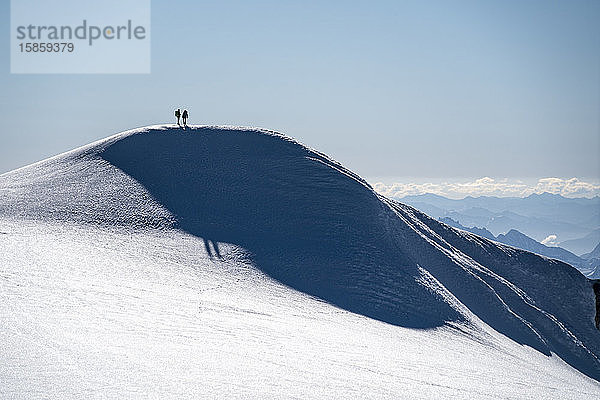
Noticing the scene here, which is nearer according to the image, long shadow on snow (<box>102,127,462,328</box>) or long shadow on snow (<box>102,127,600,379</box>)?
long shadow on snow (<box>102,127,462,328</box>)

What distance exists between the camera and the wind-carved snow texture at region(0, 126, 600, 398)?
11.2 m

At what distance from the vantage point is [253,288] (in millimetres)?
22359

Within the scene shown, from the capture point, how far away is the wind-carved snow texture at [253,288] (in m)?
11.2

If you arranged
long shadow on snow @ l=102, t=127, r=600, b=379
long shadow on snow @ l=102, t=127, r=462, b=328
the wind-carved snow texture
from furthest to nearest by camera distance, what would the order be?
long shadow on snow @ l=102, t=127, r=600, b=379 < long shadow on snow @ l=102, t=127, r=462, b=328 < the wind-carved snow texture

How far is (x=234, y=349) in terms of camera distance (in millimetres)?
13008

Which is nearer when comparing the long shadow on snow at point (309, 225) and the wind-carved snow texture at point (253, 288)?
the wind-carved snow texture at point (253, 288)

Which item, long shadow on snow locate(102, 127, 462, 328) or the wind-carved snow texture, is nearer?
the wind-carved snow texture

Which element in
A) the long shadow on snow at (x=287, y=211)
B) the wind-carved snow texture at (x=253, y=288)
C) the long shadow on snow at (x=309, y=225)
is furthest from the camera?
the long shadow on snow at (x=309, y=225)

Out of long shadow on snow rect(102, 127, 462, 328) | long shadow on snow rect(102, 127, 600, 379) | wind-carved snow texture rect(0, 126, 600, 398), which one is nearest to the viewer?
wind-carved snow texture rect(0, 126, 600, 398)

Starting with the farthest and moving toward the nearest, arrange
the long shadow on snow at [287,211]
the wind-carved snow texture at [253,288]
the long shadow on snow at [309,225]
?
the long shadow on snow at [309,225] → the long shadow on snow at [287,211] → the wind-carved snow texture at [253,288]

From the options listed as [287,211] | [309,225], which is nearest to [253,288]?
[309,225]

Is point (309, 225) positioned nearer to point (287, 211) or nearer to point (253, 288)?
point (287, 211)

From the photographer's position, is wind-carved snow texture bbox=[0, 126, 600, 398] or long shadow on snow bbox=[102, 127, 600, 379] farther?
long shadow on snow bbox=[102, 127, 600, 379]

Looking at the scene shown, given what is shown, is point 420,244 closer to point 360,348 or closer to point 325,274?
point 325,274
